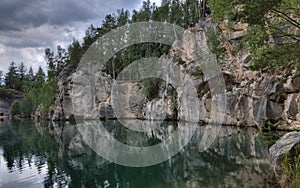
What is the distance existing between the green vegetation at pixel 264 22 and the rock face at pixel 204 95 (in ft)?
12.1

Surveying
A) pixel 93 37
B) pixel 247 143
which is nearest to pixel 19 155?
pixel 247 143

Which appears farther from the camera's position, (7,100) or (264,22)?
(7,100)

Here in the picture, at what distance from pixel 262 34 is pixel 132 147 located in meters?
16.1

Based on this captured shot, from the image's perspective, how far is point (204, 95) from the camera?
131 feet

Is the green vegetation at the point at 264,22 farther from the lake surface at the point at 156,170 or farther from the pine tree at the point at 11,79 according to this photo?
the pine tree at the point at 11,79

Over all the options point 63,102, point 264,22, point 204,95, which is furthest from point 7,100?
point 264,22

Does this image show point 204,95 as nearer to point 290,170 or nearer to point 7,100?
point 290,170

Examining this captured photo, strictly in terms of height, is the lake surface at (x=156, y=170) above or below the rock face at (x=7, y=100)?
below

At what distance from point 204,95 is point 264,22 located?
29596mm

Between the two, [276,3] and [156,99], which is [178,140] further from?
[156,99]

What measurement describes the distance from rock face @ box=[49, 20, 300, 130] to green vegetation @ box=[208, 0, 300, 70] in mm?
3676

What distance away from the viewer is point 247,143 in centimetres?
2105

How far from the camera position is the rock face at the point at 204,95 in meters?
26.2

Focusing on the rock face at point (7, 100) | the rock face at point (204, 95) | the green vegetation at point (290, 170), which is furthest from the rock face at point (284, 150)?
the rock face at point (7, 100)
